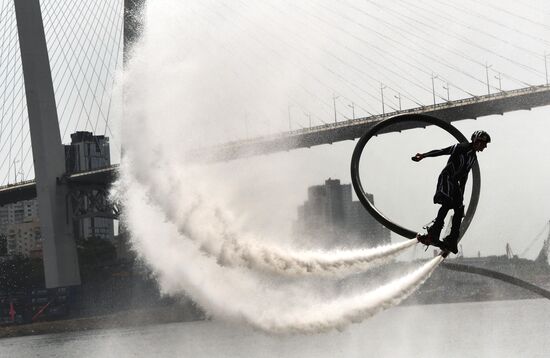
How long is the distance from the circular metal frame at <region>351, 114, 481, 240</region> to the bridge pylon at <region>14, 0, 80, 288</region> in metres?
52.1

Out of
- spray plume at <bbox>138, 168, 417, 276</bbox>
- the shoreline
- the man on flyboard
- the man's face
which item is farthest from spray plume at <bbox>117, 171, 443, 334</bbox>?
the shoreline

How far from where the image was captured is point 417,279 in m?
18.3

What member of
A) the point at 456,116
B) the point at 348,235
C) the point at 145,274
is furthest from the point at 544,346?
the point at 145,274

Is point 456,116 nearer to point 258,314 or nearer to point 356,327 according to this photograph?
point 356,327

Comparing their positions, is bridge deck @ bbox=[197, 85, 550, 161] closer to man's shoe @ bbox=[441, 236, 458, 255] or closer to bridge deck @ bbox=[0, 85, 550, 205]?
bridge deck @ bbox=[0, 85, 550, 205]

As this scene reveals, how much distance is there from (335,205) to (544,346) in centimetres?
917

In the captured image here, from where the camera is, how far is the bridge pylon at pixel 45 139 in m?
65.2

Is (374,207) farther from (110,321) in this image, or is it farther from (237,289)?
(110,321)

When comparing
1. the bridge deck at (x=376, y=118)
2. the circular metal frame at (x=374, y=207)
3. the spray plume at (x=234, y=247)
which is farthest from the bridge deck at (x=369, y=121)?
the circular metal frame at (x=374, y=207)

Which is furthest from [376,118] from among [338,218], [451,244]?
[451,244]

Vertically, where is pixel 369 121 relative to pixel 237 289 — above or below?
above

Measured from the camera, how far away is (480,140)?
13609 mm

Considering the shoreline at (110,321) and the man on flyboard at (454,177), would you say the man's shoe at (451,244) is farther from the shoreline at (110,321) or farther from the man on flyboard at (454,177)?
the shoreline at (110,321)

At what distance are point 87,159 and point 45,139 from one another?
71443 millimetres
